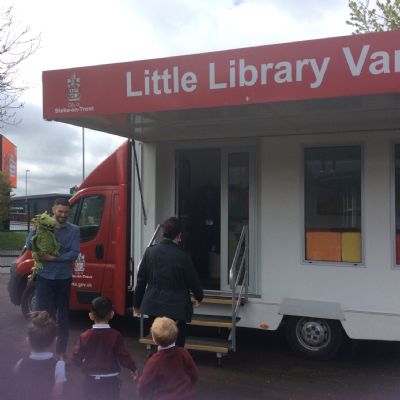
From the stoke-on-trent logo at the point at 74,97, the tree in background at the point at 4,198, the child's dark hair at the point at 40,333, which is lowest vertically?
the child's dark hair at the point at 40,333

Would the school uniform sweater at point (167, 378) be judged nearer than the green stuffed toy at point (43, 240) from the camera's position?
Yes

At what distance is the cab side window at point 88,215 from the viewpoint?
265 inches

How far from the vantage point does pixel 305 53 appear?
4.36 meters

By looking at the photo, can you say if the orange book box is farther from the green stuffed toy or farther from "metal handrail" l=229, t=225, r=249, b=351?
the green stuffed toy

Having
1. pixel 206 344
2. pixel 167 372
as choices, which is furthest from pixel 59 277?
pixel 167 372

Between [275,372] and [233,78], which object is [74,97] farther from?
[275,372]

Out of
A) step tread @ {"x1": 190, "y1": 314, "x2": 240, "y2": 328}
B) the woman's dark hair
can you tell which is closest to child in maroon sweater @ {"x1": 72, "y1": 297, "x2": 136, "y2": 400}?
the woman's dark hair

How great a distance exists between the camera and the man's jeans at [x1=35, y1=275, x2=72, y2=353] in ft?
16.4

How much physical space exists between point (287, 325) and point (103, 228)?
2.73 metres

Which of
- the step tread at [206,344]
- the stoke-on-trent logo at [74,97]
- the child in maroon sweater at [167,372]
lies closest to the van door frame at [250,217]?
the step tread at [206,344]

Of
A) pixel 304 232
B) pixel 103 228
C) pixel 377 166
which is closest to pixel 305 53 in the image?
pixel 377 166

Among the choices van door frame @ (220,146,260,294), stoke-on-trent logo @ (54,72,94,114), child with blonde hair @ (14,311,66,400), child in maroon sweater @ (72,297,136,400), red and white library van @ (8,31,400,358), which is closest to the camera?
child with blonde hair @ (14,311,66,400)

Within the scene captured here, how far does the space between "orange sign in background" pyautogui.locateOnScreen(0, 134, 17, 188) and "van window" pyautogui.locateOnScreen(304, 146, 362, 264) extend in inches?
889

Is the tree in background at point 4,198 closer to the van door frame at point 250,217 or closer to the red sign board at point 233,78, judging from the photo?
the van door frame at point 250,217
